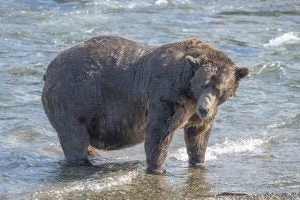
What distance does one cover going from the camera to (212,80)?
27.1 feet

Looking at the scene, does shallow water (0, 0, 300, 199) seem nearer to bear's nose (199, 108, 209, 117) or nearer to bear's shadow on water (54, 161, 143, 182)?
bear's shadow on water (54, 161, 143, 182)

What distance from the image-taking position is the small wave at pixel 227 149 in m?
9.88

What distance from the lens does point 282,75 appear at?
1431 centimetres

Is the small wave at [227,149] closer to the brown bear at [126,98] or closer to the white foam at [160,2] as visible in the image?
the brown bear at [126,98]


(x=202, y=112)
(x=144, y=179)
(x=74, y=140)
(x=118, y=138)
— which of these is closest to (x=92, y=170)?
(x=74, y=140)

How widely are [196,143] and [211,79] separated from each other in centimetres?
119

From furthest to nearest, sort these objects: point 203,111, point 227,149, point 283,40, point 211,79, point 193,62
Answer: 1. point 283,40
2. point 227,149
3. point 193,62
4. point 211,79
5. point 203,111

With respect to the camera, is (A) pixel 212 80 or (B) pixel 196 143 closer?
(A) pixel 212 80

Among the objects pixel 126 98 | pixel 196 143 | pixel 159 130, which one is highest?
pixel 126 98

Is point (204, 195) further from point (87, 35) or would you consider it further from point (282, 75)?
point (87, 35)

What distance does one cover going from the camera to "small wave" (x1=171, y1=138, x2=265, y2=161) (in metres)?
9.88

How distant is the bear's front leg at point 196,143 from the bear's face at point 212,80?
2.15 feet

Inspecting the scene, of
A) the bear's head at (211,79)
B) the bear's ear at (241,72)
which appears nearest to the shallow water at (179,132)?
the bear's head at (211,79)

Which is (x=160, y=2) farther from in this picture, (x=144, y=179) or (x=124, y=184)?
(x=124, y=184)
